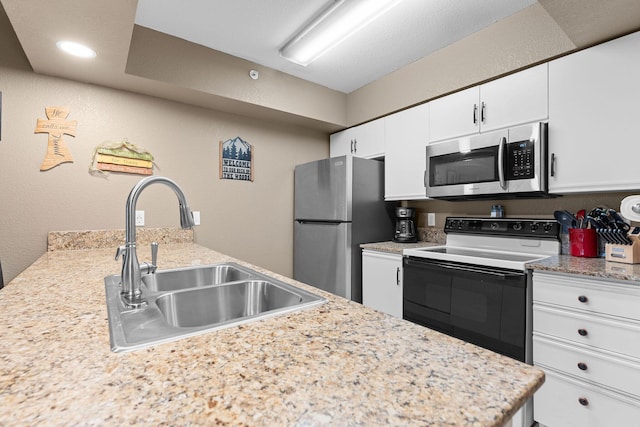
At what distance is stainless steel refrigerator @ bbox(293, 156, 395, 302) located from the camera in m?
2.67

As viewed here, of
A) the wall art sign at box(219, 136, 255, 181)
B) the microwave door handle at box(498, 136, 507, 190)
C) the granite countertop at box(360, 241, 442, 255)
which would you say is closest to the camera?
the microwave door handle at box(498, 136, 507, 190)

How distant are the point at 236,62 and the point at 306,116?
0.75m

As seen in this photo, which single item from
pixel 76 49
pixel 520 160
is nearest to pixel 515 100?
pixel 520 160

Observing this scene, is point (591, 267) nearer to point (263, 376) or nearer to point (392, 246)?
point (392, 246)

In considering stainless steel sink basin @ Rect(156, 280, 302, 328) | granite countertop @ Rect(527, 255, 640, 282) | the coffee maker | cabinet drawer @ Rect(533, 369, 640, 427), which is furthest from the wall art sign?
cabinet drawer @ Rect(533, 369, 640, 427)

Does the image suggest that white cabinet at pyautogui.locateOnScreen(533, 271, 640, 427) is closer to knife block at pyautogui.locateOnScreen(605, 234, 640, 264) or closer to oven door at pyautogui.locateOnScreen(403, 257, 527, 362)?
oven door at pyautogui.locateOnScreen(403, 257, 527, 362)

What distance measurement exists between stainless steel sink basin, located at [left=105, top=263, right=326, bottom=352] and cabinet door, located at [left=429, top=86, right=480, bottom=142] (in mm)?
1855

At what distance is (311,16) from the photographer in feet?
6.50

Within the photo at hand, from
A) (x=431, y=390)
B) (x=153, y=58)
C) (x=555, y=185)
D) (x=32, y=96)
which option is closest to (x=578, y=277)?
(x=555, y=185)

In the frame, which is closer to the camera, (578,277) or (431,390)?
(431,390)

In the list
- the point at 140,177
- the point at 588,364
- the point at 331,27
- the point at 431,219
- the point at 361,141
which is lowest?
the point at 588,364

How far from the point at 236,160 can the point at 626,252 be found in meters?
2.78

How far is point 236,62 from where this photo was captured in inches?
99.9

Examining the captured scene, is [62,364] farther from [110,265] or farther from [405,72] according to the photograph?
[405,72]
